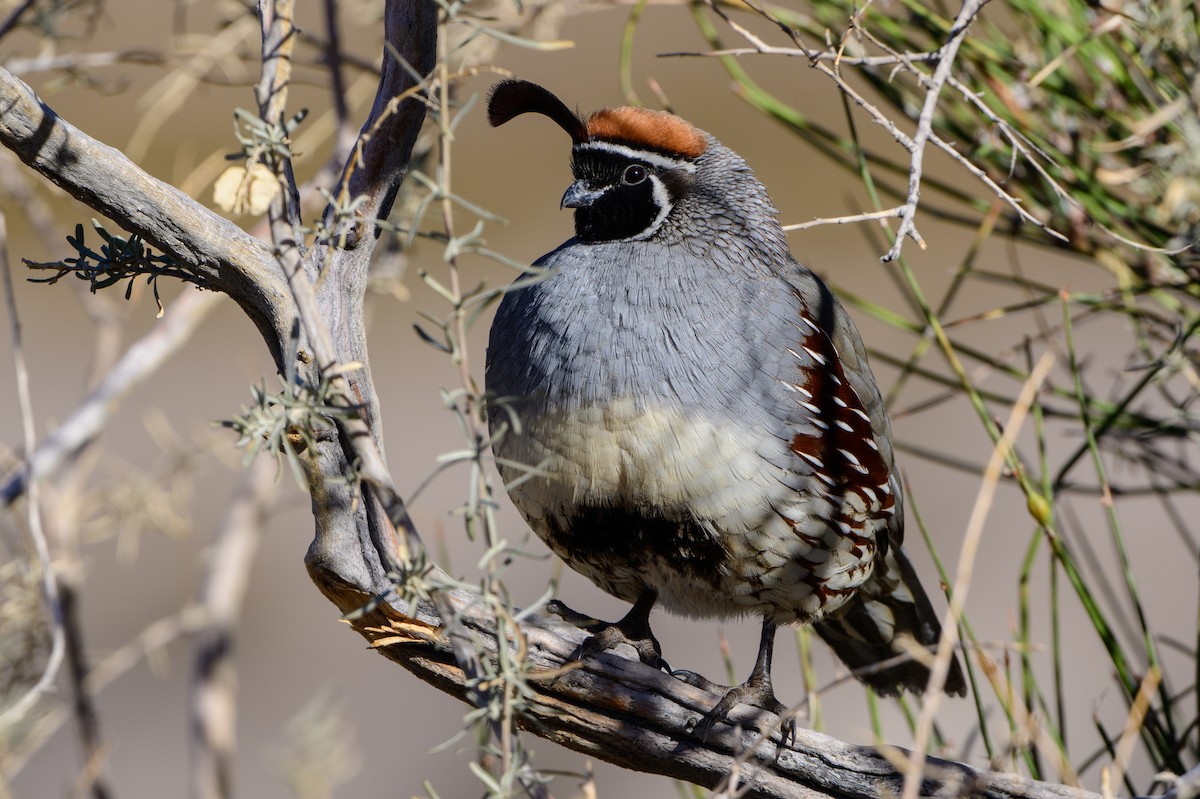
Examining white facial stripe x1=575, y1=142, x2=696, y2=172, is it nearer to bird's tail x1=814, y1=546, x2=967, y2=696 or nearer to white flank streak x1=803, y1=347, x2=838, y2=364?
white flank streak x1=803, y1=347, x2=838, y2=364

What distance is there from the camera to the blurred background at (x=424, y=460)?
10.0 feet

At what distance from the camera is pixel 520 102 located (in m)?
2.39

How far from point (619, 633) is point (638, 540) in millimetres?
305

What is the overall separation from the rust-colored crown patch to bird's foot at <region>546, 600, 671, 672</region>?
995 mm

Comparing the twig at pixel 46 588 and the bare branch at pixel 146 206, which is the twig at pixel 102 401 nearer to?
the twig at pixel 46 588

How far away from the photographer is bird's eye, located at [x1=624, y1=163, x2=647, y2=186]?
256 centimetres

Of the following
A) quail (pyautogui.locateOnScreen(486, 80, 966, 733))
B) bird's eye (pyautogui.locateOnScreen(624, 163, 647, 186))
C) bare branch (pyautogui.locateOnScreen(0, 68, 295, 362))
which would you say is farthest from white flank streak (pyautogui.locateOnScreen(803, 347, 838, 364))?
bare branch (pyautogui.locateOnScreen(0, 68, 295, 362))

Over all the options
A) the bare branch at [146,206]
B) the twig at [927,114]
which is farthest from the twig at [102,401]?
the twig at [927,114]

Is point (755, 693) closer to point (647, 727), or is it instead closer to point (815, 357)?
point (647, 727)

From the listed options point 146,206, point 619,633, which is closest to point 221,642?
point 619,633

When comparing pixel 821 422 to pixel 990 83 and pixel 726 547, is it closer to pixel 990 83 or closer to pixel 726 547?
pixel 726 547

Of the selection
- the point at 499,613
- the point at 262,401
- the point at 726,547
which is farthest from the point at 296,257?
the point at 726,547

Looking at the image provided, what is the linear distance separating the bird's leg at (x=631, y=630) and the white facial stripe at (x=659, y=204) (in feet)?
2.59

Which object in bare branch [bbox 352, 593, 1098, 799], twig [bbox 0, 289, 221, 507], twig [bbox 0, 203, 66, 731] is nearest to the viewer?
twig [bbox 0, 203, 66, 731]
